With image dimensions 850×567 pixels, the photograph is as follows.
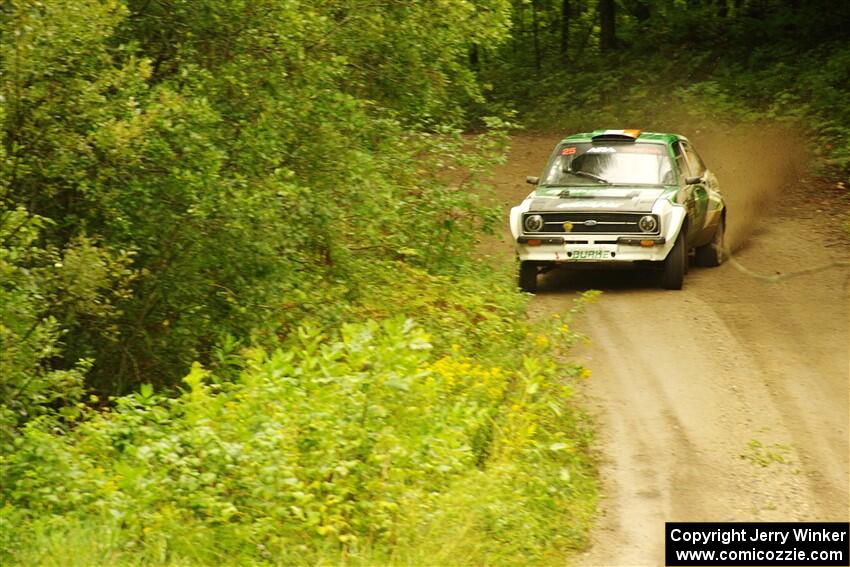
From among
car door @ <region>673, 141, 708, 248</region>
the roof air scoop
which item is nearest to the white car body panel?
car door @ <region>673, 141, 708, 248</region>

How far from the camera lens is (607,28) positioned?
34.7 m

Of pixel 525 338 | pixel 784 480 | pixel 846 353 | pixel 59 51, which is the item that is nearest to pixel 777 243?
pixel 846 353

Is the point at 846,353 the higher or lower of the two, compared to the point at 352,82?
lower

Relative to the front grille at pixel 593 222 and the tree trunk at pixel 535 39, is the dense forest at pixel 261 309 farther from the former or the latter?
the tree trunk at pixel 535 39

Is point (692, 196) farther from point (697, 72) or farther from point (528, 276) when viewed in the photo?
point (697, 72)

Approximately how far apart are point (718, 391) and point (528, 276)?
4244mm

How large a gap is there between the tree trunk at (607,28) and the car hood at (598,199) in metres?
20.1

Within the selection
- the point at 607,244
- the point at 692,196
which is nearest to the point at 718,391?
the point at 607,244

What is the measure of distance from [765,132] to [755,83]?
3.11 metres

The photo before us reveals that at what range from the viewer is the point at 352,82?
15.1 metres

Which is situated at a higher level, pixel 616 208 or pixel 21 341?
pixel 21 341

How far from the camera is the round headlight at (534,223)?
14.8m

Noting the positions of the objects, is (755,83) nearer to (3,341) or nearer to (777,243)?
(777,243)

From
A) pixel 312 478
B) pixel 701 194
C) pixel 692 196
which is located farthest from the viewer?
pixel 701 194
